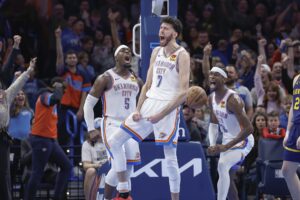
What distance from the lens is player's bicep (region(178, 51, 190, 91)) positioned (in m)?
12.0

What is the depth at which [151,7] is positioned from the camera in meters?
14.2

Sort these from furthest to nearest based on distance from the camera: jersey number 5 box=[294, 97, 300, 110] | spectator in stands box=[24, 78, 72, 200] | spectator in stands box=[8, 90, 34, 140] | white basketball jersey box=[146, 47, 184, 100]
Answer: spectator in stands box=[8, 90, 34, 140] < spectator in stands box=[24, 78, 72, 200] < jersey number 5 box=[294, 97, 300, 110] < white basketball jersey box=[146, 47, 184, 100]

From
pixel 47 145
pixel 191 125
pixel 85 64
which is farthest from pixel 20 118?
pixel 191 125

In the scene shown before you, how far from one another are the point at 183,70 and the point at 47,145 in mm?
3981

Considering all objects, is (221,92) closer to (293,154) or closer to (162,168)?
(162,168)

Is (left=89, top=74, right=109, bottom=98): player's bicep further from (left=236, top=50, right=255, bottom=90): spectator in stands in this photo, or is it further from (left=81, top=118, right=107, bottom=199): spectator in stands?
(left=236, top=50, right=255, bottom=90): spectator in stands

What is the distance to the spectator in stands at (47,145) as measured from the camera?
49.5 ft

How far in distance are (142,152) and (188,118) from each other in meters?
2.86

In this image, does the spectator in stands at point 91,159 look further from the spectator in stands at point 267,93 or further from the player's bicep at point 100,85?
the spectator in stands at point 267,93

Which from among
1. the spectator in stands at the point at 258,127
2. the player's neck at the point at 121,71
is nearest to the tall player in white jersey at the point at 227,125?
the player's neck at the point at 121,71

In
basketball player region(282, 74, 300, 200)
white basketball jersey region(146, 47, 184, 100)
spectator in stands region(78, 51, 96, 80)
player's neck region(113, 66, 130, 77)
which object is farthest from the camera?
spectator in stands region(78, 51, 96, 80)

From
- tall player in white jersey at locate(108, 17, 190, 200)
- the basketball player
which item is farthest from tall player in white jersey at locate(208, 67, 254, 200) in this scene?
tall player in white jersey at locate(108, 17, 190, 200)

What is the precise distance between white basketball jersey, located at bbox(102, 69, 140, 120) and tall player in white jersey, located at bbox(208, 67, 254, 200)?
1318mm

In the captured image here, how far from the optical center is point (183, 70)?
39.5ft
